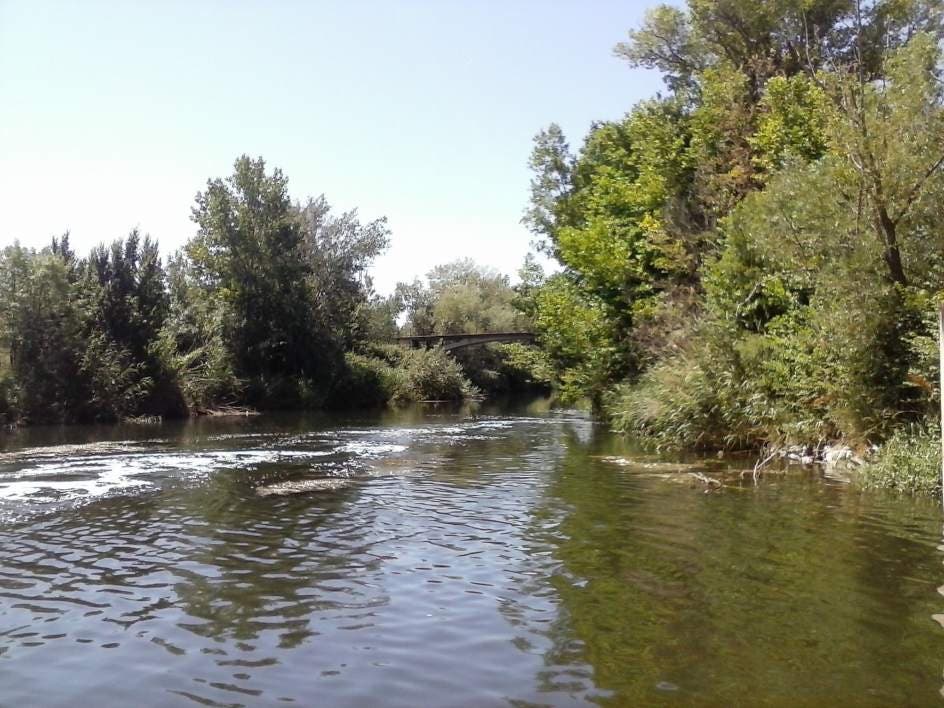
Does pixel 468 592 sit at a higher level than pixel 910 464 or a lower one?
lower

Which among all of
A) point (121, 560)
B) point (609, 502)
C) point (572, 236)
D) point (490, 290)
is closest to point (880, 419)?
point (609, 502)

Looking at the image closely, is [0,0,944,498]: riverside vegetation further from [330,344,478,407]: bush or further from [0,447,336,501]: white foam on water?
[0,447,336,501]: white foam on water

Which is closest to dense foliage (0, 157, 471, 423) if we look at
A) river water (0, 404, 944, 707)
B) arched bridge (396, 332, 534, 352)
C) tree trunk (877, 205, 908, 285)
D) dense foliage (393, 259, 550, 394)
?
arched bridge (396, 332, 534, 352)

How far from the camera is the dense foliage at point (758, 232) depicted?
1680cm

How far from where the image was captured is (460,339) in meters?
73.4

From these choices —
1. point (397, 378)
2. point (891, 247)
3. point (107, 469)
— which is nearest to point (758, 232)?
point (891, 247)

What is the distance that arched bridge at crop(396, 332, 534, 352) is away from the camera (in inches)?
2795

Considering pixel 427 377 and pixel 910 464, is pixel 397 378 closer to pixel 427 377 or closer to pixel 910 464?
pixel 427 377

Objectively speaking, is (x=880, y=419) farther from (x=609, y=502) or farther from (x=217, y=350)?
(x=217, y=350)

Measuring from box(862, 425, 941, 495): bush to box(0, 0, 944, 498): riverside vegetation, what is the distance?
53mm

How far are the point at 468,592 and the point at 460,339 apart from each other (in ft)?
211

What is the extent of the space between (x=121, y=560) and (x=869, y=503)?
1160 centimetres

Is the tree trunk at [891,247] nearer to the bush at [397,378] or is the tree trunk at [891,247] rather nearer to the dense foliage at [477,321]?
the bush at [397,378]

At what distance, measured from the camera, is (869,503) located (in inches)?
566
